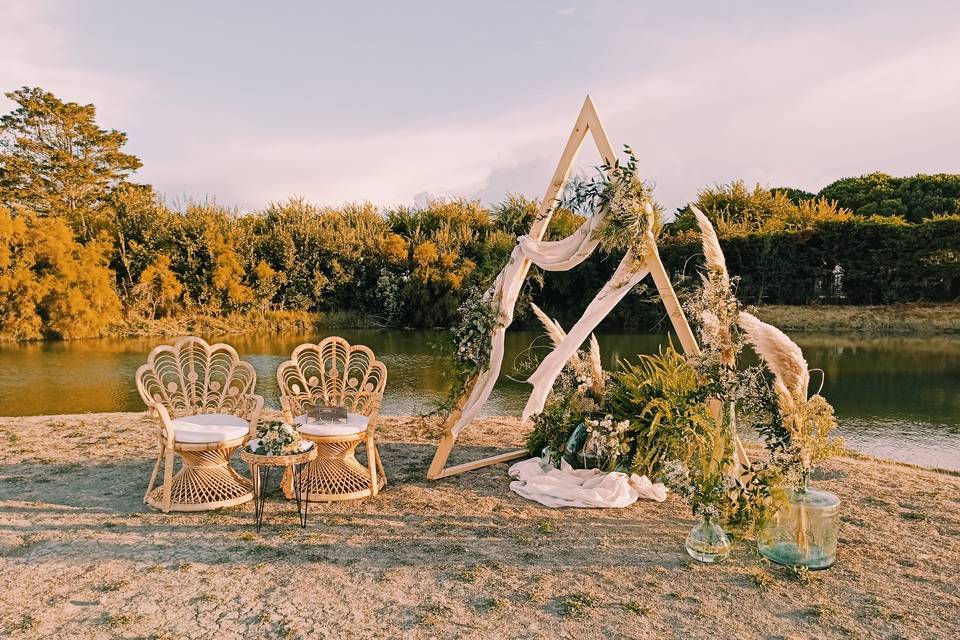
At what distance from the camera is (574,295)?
22.8m

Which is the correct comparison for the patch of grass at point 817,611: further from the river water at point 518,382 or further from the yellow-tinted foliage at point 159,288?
the yellow-tinted foliage at point 159,288

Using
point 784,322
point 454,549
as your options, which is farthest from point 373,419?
point 784,322

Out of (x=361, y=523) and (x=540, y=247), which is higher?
(x=540, y=247)


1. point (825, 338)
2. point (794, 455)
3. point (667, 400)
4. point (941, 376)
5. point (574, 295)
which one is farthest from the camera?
point (574, 295)

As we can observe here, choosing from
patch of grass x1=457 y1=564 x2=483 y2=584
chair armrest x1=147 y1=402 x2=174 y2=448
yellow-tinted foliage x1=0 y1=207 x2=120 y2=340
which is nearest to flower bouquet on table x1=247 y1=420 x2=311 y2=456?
chair armrest x1=147 y1=402 x2=174 y2=448

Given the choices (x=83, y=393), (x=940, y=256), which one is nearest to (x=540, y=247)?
(x=83, y=393)

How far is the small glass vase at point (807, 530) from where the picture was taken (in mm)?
3994

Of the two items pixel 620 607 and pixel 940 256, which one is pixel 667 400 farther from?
pixel 940 256

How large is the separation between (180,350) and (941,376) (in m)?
13.3

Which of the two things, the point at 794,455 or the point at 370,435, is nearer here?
the point at 794,455

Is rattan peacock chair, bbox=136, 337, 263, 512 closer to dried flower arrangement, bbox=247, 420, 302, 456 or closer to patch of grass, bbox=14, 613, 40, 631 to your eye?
dried flower arrangement, bbox=247, 420, 302, 456

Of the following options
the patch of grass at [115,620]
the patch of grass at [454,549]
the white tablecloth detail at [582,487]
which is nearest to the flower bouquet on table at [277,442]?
the patch of grass at [454,549]

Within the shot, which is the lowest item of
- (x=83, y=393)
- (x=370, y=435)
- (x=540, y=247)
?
(x=83, y=393)

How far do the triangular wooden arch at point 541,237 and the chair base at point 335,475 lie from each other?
27.1 inches
